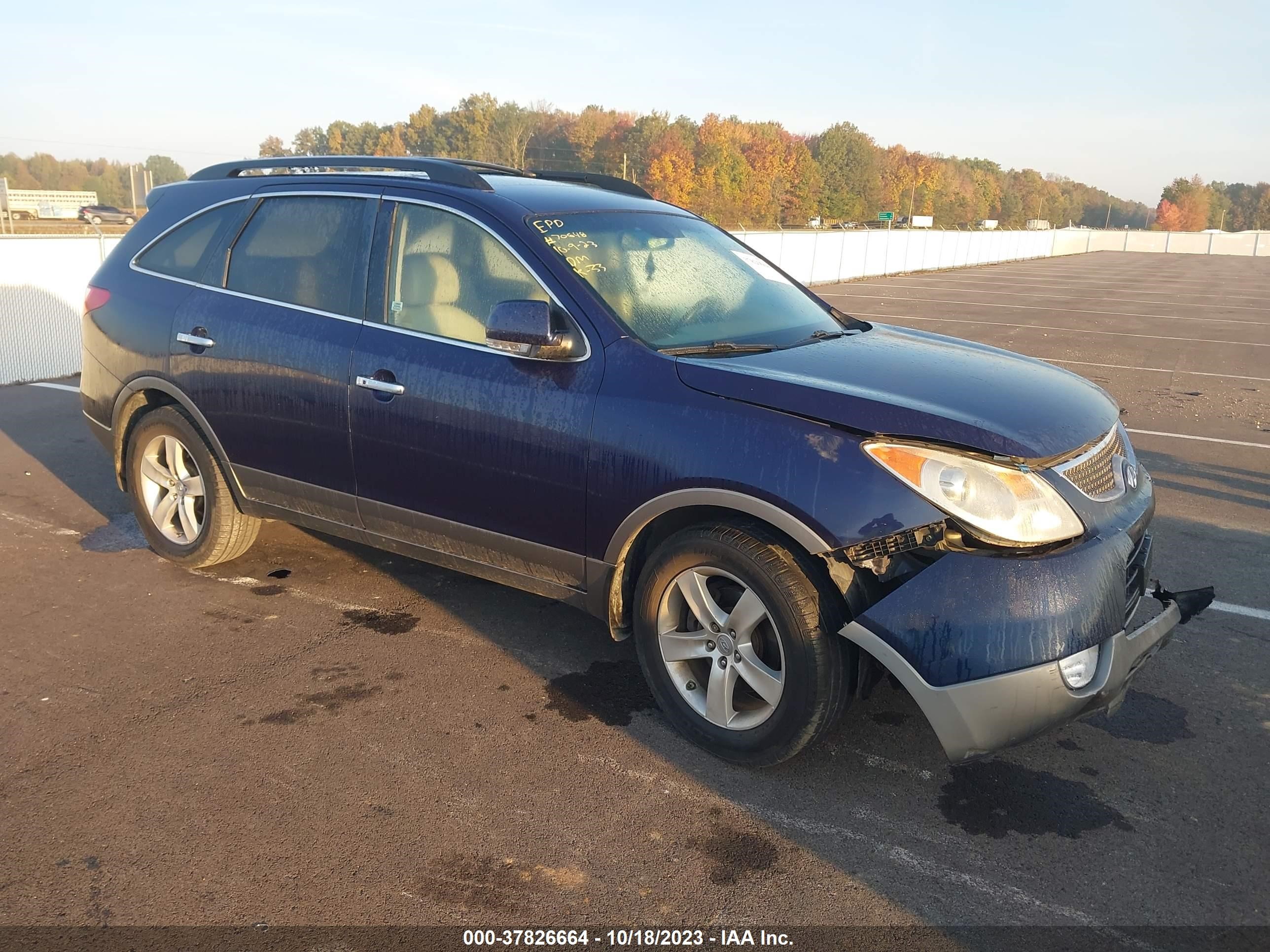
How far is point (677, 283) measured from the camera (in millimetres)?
4070

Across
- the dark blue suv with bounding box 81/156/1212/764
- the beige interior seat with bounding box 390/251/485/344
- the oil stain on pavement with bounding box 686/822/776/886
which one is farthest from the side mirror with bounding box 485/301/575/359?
the oil stain on pavement with bounding box 686/822/776/886

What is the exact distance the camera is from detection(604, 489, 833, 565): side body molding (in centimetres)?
309

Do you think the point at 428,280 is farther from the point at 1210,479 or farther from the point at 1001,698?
the point at 1210,479

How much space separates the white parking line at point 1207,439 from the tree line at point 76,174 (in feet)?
298

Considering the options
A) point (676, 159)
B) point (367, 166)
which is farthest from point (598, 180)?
point (676, 159)

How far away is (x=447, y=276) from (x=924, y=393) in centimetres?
191

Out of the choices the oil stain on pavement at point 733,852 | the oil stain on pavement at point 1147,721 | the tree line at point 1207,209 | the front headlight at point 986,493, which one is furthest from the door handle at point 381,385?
the tree line at point 1207,209

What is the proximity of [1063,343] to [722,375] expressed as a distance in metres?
14.2

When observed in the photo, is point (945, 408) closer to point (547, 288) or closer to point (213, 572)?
point (547, 288)

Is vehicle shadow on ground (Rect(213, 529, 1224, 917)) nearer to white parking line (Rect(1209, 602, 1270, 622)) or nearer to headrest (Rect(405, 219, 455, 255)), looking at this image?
white parking line (Rect(1209, 602, 1270, 622))

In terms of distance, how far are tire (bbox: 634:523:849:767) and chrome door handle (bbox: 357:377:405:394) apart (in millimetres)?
1268

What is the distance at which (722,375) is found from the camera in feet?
11.0

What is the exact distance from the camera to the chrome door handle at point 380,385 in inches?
157

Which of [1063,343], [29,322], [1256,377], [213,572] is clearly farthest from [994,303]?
[213,572]
